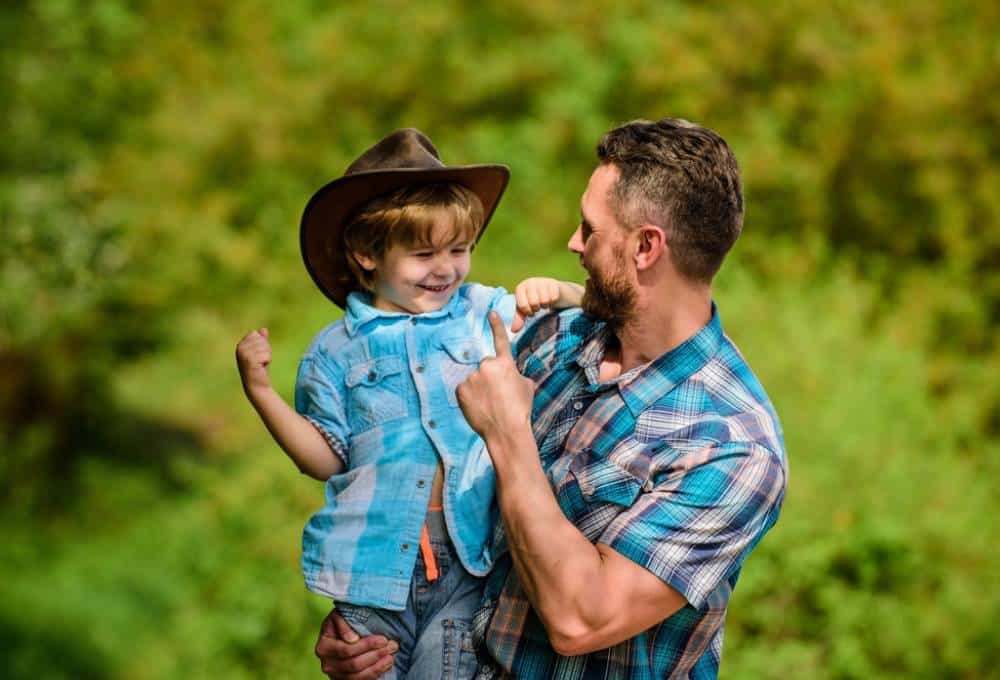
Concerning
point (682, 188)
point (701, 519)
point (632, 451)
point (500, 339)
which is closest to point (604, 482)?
point (632, 451)

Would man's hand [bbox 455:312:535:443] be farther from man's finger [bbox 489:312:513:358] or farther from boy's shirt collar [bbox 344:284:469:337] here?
boy's shirt collar [bbox 344:284:469:337]

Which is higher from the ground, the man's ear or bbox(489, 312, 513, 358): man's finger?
the man's ear

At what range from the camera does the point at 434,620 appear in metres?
2.60

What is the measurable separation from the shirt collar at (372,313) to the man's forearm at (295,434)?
225mm

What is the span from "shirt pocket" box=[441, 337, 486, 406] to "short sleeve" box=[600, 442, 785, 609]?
1.72 feet

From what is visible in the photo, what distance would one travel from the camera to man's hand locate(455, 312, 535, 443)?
2.33 meters

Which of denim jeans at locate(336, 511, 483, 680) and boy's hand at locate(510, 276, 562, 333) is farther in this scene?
boy's hand at locate(510, 276, 562, 333)

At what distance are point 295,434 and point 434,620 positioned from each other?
48 cm

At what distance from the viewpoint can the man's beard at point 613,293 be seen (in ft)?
8.48

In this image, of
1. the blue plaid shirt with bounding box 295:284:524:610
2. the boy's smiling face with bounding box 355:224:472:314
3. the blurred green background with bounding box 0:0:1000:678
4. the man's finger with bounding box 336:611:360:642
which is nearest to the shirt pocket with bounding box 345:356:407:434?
the blue plaid shirt with bounding box 295:284:524:610

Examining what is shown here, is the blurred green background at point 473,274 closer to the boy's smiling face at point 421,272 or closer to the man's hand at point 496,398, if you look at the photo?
the boy's smiling face at point 421,272

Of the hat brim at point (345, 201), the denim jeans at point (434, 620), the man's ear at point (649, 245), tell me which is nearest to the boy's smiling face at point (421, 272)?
the hat brim at point (345, 201)

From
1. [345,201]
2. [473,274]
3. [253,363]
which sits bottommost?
[253,363]

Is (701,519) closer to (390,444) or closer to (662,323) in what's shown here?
(662,323)
